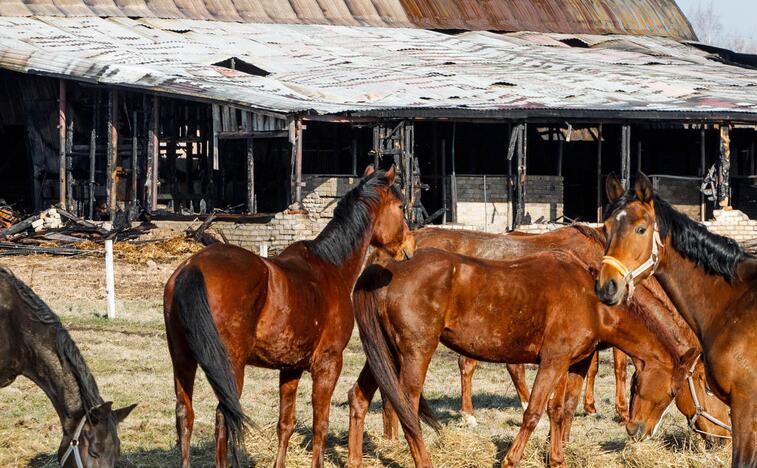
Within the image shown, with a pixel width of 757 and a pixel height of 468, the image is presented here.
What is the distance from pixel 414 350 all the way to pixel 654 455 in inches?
79.9

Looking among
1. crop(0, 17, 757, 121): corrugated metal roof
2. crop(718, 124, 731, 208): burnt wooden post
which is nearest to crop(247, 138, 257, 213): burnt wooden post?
crop(0, 17, 757, 121): corrugated metal roof

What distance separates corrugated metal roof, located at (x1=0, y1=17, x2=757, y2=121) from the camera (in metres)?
27.5

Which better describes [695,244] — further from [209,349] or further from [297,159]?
[297,159]

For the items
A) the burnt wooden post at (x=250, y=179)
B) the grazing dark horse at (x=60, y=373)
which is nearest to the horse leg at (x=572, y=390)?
the grazing dark horse at (x=60, y=373)

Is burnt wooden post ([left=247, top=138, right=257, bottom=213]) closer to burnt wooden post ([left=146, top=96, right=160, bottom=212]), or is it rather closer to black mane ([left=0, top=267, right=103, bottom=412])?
burnt wooden post ([left=146, top=96, right=160, bottom=212])

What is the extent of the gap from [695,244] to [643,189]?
1.79 ft

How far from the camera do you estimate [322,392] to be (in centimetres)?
863

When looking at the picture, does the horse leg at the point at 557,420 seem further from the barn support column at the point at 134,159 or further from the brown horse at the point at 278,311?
the barn support column at the point at 134,159

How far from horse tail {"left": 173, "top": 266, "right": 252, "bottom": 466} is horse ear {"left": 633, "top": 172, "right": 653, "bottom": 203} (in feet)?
9.46

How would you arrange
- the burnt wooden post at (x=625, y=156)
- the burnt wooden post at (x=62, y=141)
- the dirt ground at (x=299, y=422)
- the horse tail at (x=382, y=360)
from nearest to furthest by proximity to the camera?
1. the horse tail at (x=382, y=360)
2. the dirt ground at (x=299, y=422)
3. the burnt wooden post at (x=625, y=156)
4. the burnt wooden post at (x=62, y=141)

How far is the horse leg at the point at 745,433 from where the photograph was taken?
718 cm

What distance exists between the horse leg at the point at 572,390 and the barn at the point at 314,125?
1577cm

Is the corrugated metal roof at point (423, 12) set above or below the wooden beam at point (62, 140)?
above

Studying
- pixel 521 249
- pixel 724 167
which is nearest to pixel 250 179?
pixel 724 167
